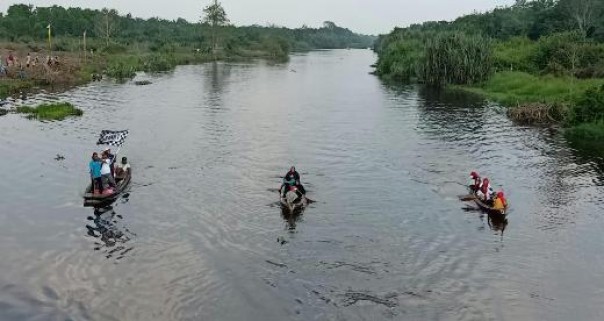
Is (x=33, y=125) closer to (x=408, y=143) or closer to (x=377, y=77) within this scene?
(x=408, y=143)

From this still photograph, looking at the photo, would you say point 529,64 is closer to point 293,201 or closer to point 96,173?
point 293,201

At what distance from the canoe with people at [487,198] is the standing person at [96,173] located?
18048 millimetres

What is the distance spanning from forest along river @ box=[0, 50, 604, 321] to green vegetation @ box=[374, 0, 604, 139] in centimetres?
407

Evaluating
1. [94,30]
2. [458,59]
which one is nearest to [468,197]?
[458,59]

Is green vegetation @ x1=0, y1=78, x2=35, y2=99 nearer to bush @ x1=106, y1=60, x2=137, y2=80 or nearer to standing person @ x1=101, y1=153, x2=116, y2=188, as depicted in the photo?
bush @ x1=106, y1=60, x2=137, y2=80

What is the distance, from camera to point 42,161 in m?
36.1

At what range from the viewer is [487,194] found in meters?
29.3

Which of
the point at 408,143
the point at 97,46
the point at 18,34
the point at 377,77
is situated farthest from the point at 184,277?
the point at 18,34

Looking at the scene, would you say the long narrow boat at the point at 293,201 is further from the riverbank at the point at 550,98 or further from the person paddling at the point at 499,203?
the riverbank at the point at 550,98

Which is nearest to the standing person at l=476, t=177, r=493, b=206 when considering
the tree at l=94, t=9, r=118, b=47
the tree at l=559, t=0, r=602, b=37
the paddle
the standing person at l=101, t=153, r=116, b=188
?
the paddle

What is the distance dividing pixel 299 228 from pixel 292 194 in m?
2.65

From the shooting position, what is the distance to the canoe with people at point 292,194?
2888 cm

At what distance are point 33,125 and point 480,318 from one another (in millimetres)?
38547

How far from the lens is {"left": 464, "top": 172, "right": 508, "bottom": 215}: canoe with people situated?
28125 mm
